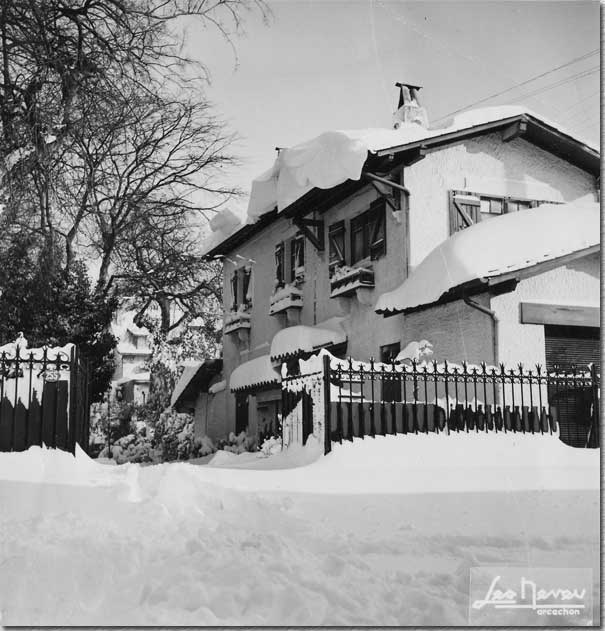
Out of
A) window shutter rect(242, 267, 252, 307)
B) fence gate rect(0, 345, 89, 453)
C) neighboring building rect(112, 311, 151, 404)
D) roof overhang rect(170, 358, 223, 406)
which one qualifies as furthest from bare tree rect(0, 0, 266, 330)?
neighboring building rect(112, 311, 151, 404)

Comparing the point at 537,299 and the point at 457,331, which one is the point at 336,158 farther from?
the point at 537,299

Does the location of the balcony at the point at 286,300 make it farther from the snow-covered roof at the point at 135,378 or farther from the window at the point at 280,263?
the snow-covered roof at the point at 135,378

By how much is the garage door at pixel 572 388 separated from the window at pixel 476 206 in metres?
2.79

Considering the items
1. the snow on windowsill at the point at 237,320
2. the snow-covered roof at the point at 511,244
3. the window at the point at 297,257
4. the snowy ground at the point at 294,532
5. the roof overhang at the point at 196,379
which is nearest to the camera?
the snowy ground at the point at 294,532

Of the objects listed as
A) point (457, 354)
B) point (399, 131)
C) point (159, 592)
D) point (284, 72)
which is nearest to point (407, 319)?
point (457, 354)

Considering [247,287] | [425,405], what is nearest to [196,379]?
[247,287]

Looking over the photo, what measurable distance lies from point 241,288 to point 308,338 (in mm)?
6156

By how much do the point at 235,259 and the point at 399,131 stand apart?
338 inches

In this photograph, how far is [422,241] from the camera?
12555 mm

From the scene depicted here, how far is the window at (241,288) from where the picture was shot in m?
19.2

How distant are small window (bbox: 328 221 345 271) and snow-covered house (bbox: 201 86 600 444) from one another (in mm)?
31
